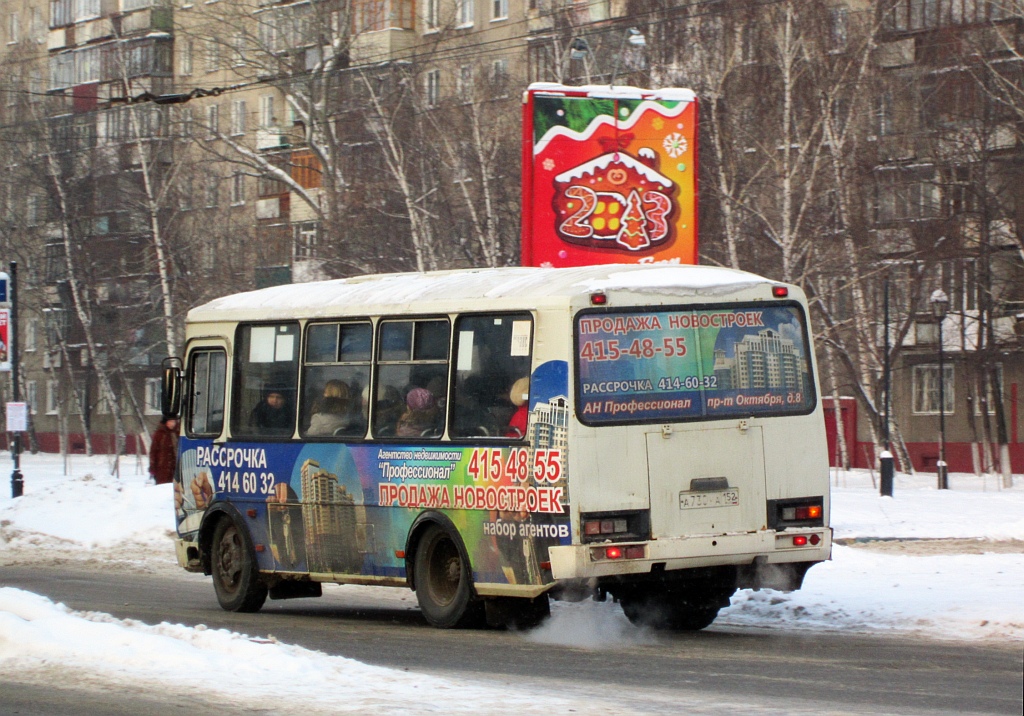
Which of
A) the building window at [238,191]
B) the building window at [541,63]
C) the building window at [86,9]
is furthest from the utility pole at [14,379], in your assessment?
the building window at [86,9]

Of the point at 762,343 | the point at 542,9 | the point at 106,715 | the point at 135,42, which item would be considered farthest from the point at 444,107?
the point at 106,715

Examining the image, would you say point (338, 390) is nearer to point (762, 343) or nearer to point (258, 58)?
point (762, 343)

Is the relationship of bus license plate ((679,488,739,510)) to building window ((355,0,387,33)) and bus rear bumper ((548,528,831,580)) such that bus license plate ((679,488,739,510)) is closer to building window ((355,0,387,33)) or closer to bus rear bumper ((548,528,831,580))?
bus rear bumper ((548,528,831,580))

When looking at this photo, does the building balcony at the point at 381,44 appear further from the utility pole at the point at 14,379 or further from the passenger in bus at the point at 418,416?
the passenger in bus at the point at 418,416

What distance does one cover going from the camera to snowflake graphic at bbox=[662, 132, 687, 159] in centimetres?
2283

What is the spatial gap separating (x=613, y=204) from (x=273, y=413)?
904 centimetres

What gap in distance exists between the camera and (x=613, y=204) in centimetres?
2248

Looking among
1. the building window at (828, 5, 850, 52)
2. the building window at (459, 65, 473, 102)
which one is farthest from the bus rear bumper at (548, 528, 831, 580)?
the building window at (459, 65, 473, 102)

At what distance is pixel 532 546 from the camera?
11.6 m

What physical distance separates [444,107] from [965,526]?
904 inches

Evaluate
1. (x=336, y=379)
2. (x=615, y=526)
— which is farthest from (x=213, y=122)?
(x=615, y=526)

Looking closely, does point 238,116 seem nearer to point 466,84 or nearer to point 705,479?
point 466,84

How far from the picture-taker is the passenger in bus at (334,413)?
532 inches

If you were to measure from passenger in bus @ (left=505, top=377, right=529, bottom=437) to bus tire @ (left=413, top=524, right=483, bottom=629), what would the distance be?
1029mm
